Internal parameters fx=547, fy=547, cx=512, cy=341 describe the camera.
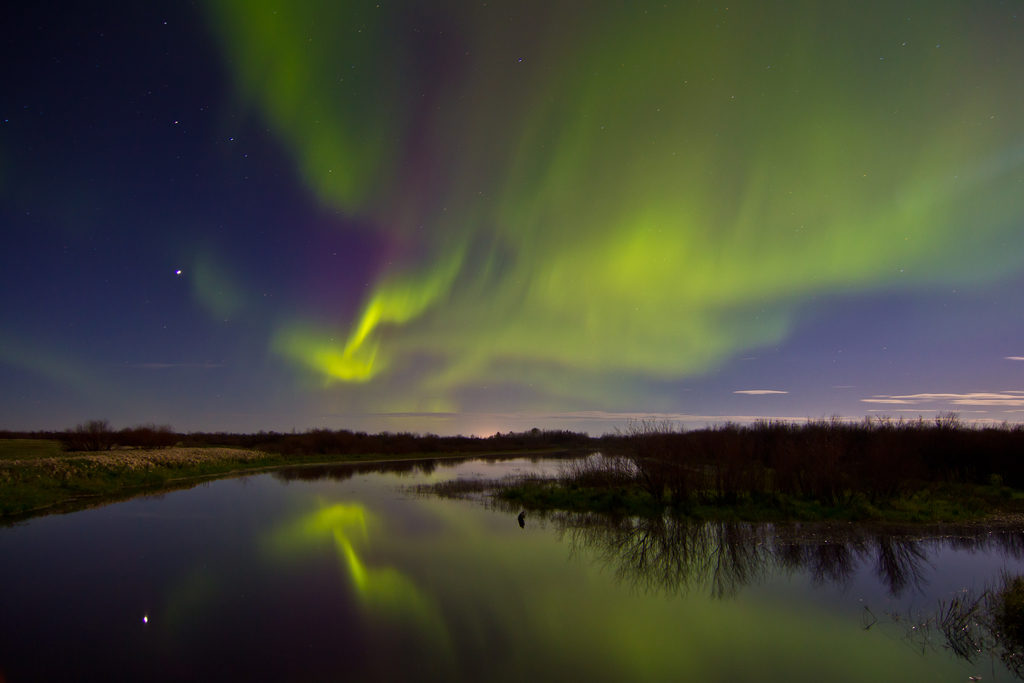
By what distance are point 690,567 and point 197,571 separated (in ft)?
46.5

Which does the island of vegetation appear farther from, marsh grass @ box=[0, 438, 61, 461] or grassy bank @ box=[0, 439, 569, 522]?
marsh grass @ box=[0, 438, 61, 461]

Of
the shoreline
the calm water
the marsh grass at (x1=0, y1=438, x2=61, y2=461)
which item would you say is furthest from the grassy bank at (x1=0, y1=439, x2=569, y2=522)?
the calm water

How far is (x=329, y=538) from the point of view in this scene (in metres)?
20.4

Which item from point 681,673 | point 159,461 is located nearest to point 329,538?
point 681,673

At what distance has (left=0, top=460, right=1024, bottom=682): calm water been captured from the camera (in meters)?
9.25

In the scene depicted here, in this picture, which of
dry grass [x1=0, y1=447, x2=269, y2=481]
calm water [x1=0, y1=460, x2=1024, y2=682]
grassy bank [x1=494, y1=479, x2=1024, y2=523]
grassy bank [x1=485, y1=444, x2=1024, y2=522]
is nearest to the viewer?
calm water [x1=0, y1=460, x2=1024, y2=682]

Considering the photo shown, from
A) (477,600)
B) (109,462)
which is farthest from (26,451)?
(477,600)

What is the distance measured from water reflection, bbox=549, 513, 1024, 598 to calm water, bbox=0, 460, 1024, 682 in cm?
12

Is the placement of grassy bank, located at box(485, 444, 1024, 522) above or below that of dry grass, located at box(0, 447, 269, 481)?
below

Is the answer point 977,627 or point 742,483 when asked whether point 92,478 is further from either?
point 977,627

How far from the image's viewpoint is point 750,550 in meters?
18.1

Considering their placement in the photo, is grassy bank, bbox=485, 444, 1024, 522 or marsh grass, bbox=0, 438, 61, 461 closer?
grassy bank, bbox=485, 444, 1024, 522

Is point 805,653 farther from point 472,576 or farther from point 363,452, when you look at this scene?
point 363,452

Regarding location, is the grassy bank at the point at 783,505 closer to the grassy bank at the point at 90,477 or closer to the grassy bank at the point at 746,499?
the grassy bank at the point at 746,499
